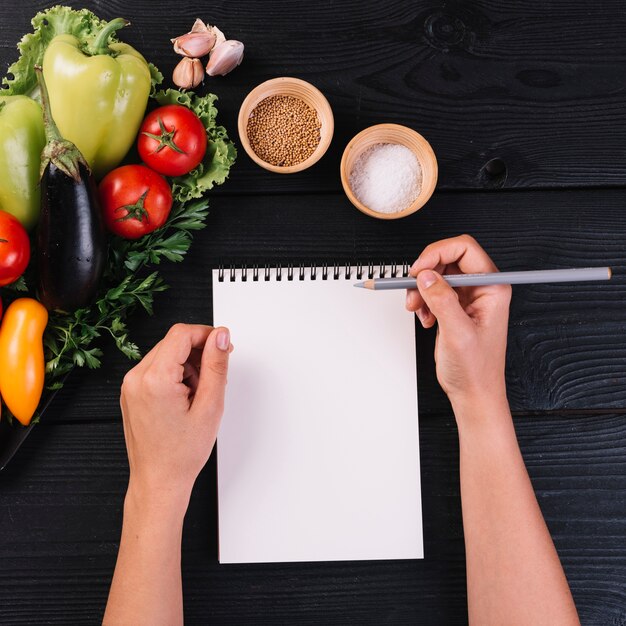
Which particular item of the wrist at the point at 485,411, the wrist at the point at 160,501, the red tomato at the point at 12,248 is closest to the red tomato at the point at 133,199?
the red tomato at the point at 12,248

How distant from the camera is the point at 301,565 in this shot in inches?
34.4

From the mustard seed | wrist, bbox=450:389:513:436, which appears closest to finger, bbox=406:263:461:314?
wrist, bbox=450:389:513:436

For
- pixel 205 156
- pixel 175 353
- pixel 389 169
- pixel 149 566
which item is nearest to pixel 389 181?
pixel 389 169

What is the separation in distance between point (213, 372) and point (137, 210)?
0.74 feet

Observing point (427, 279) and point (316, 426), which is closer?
point (427, 279)

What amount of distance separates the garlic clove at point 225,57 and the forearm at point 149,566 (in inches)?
22.4

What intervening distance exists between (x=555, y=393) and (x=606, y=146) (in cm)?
36

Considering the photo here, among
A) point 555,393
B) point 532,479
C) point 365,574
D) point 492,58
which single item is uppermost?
point 492,58

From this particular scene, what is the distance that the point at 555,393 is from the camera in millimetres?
891

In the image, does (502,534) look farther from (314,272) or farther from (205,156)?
(205,156)

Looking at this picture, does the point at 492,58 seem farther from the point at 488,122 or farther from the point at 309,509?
the point at 309,509

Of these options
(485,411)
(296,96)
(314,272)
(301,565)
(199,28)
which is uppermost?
(199,28)

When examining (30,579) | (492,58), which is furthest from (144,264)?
(492,58)

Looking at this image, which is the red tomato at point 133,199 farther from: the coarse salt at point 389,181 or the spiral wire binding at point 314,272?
the coarse salt at point 389,181
